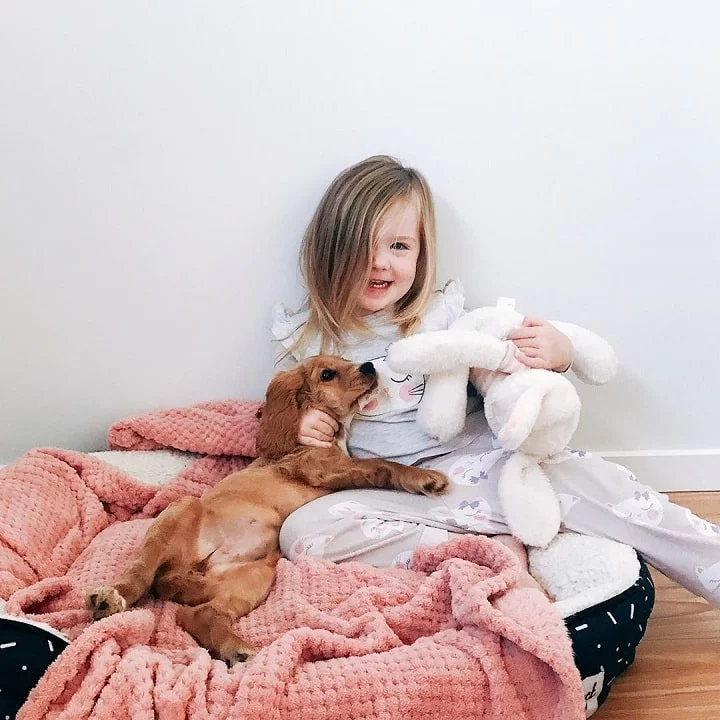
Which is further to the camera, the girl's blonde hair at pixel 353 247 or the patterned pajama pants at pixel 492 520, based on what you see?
the girl's blonde hair at pixel 353 247

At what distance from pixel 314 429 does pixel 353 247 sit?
0.37 meters

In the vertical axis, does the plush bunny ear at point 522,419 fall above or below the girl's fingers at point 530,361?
below

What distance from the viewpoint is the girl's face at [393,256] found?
5.02ft

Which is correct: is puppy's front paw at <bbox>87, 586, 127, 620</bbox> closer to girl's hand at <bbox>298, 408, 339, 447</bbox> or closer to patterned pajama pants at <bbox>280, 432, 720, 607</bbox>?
patterned pajama pants at <bbox>280, 432, 720, 607</bbox>

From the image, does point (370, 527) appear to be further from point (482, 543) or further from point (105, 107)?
point (105, 107)

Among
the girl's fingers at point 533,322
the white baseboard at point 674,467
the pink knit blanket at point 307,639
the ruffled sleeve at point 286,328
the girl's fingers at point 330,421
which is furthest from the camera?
the white baseboard at point 674,467

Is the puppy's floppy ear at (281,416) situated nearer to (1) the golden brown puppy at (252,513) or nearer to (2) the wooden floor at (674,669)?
(1) the golden brown puppy at (252,513)

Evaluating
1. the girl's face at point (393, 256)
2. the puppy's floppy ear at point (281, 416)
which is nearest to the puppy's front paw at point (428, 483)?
the puppy's floppy ear at point (281, 416)

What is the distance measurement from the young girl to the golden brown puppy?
0.04m

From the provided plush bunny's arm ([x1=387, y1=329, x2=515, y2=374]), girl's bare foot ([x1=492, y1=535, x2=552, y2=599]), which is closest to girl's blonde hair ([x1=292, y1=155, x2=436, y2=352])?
plush bunny's arm ([x1=387, y1=329, x2=515, y2=374])

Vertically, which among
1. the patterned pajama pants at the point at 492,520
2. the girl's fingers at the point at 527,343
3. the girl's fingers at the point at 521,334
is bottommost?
the patterned pajama pants at the point at 492,520

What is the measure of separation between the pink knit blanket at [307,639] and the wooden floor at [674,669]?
23 centimetres

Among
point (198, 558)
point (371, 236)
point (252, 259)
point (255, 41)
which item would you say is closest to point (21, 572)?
point (198, 558)

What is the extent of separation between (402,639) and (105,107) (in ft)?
3.76
